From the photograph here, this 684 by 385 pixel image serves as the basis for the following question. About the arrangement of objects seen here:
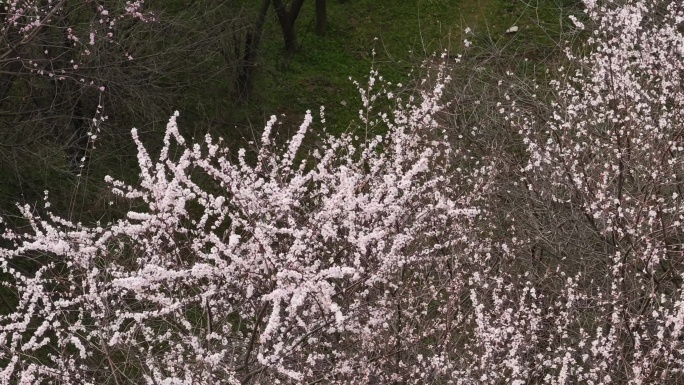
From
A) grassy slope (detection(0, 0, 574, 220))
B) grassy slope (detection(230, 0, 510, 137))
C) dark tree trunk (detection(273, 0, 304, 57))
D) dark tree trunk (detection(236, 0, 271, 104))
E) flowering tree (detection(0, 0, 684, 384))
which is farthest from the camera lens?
dark tree trunk (detection(273, 0, 304, 57))

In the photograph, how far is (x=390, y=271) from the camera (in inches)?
263

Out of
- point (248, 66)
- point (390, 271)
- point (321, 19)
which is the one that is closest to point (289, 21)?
point (321, 19)

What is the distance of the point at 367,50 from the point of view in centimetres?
2059

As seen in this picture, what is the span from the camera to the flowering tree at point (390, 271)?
5.38 metres

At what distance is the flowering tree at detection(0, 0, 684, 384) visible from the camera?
5379 mm

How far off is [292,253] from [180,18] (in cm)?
870

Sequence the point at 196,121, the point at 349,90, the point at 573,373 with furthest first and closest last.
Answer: the point at 349,90
the point at 196,121
the point at 573,373

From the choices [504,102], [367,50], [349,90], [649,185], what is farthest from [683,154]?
[367,50]

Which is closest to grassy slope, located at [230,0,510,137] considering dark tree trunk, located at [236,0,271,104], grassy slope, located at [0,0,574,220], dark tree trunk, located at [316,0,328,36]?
grassy slope, located at [0,0,574,220]

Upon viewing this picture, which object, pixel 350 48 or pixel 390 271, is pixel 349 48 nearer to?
pixel 350 48

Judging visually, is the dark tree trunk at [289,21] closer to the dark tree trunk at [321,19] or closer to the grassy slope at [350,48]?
the grassy slope at [350,48]

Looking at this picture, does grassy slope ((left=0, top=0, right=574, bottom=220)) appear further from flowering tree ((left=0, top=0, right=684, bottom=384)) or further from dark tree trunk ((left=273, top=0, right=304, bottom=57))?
flowering tree ((left=0, top=0, right=684, bottom=384))

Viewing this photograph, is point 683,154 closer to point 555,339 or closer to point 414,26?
point 555,339

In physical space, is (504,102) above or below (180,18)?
below
